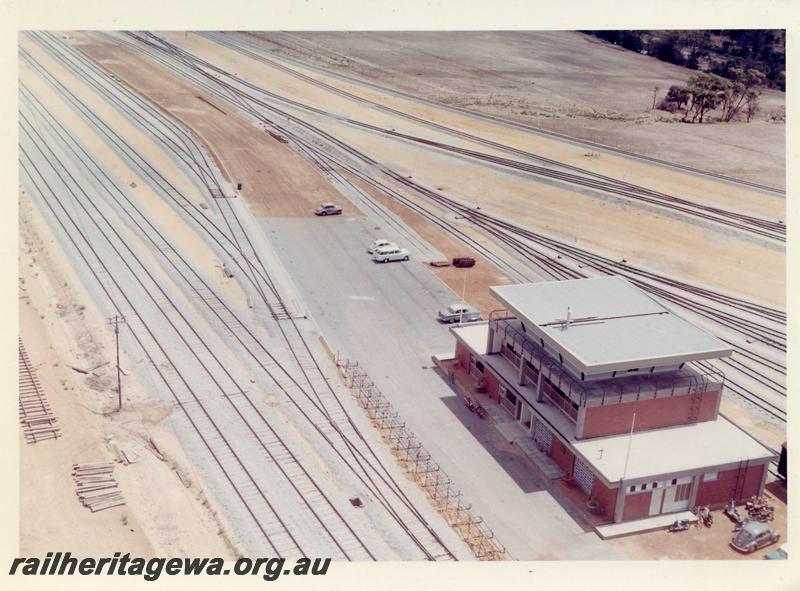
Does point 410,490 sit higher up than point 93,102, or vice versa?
point 93,102

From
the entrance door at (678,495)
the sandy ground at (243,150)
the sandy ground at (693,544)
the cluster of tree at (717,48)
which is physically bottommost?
the sandy ground at (693,544)

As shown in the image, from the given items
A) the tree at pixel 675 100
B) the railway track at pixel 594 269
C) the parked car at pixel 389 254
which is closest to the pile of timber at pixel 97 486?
the parked car at pixel 389 254

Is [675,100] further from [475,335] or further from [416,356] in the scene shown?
[416,356]

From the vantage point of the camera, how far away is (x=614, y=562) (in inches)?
1339

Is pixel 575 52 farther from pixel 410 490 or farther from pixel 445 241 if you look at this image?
pixel 410 490

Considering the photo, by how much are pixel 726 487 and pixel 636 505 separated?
4594 mm

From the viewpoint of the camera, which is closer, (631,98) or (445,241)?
(445,241)

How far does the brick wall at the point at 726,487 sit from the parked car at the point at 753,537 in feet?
7.51

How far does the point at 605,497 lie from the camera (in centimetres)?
3819

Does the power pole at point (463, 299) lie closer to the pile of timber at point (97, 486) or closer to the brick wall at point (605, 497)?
the brick wall at point (605, 497)

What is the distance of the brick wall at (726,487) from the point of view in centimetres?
3881

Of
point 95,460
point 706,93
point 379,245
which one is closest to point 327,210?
point 379,245
